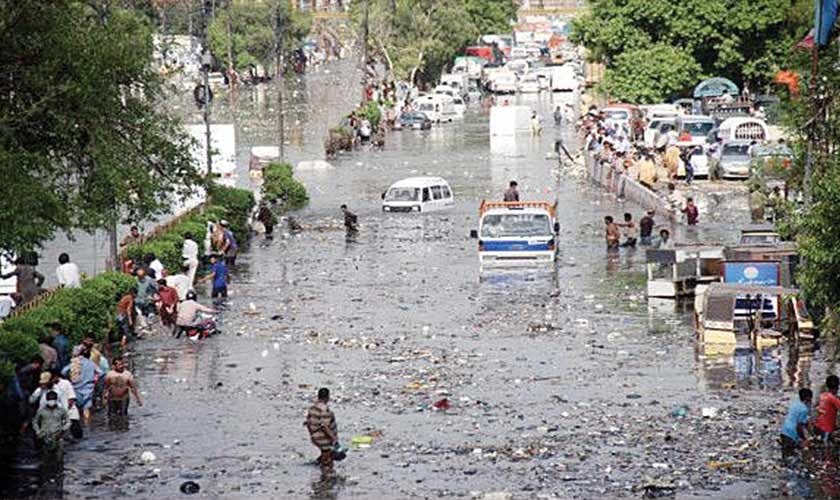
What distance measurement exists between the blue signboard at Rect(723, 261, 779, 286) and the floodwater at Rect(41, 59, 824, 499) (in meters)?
1.27

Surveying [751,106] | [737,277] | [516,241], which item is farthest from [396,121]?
[737,277]

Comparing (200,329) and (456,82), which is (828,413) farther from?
(456,82)

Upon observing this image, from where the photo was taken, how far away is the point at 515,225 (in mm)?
42125

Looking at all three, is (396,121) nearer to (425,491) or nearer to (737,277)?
(737,277)

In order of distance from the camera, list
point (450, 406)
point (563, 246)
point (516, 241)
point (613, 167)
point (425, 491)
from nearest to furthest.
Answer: point (425, 491) < point (450, 406) < point (516, 241) < point (563, 246) < point (613, 167)

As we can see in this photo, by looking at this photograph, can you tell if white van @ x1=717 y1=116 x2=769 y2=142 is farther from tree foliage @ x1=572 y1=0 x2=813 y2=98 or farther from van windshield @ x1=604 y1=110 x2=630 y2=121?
tree foliage @ x1=572 y1=0 x2=813 y2=98

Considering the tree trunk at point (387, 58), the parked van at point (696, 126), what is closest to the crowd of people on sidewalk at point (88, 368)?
the parked van at point (696, 126)

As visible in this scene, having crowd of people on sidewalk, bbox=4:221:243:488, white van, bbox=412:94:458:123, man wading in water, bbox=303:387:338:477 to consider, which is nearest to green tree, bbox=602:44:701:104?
white van, bbox=412:94:458:123

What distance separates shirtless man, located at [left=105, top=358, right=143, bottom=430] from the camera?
2489 centimetres

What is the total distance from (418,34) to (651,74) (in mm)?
37245

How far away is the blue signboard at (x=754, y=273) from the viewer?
3312 cm

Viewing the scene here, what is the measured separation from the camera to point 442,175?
6575cm

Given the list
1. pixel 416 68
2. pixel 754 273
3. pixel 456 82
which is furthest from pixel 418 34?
pixel 754 273

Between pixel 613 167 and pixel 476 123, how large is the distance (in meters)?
36.0
